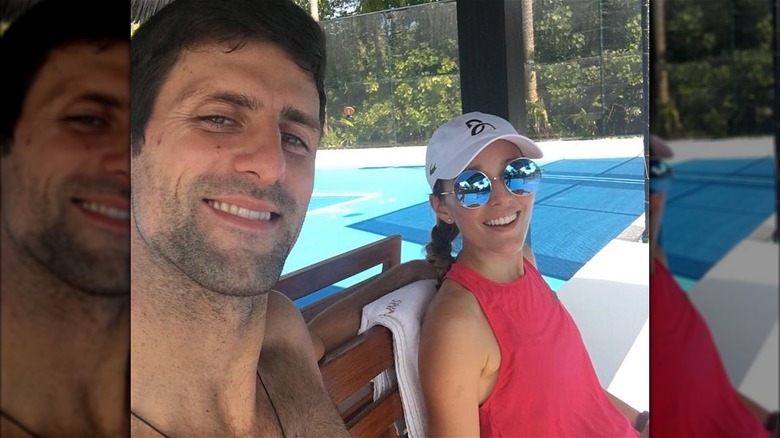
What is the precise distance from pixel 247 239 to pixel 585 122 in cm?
99

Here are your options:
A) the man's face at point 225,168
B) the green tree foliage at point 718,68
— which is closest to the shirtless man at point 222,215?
the man's face at point 225,168

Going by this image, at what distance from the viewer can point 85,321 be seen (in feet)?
4.99

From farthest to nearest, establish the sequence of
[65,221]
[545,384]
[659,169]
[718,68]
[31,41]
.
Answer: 1. [545,384]
2. [65,221]
3. [31,41]
4. [659,169]
5. [718,68]

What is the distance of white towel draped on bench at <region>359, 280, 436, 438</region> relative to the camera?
1756 millimetres

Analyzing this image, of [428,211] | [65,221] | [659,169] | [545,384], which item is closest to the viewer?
[659,169]

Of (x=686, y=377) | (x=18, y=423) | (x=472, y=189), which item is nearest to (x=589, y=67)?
(x=472, y=189)

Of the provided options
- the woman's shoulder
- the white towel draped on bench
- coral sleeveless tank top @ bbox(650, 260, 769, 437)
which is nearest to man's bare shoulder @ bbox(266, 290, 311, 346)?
the white towel draped on bench

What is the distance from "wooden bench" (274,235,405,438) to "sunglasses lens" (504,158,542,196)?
0.36 metres

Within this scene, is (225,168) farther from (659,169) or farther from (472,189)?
(659,169)

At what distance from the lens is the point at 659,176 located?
1090 millimetres

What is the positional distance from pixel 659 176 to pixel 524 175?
602 millimetres

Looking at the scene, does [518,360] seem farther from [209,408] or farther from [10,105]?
[10,105]

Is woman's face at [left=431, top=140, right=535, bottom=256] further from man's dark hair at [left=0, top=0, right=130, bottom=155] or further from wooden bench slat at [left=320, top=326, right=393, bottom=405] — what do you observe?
man's dark hair at [left=0, top=0, right=130, bottom=155]

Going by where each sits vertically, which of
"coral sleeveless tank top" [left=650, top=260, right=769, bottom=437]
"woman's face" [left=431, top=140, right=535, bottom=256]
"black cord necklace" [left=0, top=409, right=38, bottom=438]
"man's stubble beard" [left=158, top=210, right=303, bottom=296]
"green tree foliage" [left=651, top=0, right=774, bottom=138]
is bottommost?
"black cord necklace" [left=0, top=409, right=38, bottom=438]
